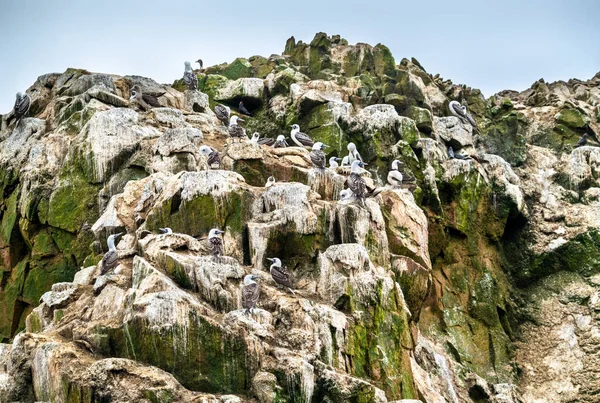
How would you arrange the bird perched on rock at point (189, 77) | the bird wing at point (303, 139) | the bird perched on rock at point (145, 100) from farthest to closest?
the bird perched on rock at point (189, 77), the bird perched on rock at point (145, 100), the bird wing at point (303, 139)

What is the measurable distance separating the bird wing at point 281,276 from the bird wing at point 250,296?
1.86m

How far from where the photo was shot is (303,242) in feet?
86.0

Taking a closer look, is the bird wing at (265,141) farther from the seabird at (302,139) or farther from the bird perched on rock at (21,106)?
the bird perched on rock at (21,106)

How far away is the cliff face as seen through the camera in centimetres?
2120

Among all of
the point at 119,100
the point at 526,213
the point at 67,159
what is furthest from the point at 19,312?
the point at 526,213

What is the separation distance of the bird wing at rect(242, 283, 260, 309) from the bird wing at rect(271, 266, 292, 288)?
6.09ft

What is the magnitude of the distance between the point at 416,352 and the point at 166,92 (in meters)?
15.5

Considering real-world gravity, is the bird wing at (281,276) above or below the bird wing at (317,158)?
below

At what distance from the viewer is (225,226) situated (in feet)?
86.5

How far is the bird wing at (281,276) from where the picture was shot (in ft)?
80.7

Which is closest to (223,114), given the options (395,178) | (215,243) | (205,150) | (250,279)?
(205,150)

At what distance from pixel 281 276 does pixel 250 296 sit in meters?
2.17

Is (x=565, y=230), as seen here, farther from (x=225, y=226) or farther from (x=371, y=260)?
(x=225, y=226)

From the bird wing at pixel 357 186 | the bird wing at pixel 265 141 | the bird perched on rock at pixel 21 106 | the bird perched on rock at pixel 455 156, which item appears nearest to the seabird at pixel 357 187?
the bird wing at pixel 357 186
